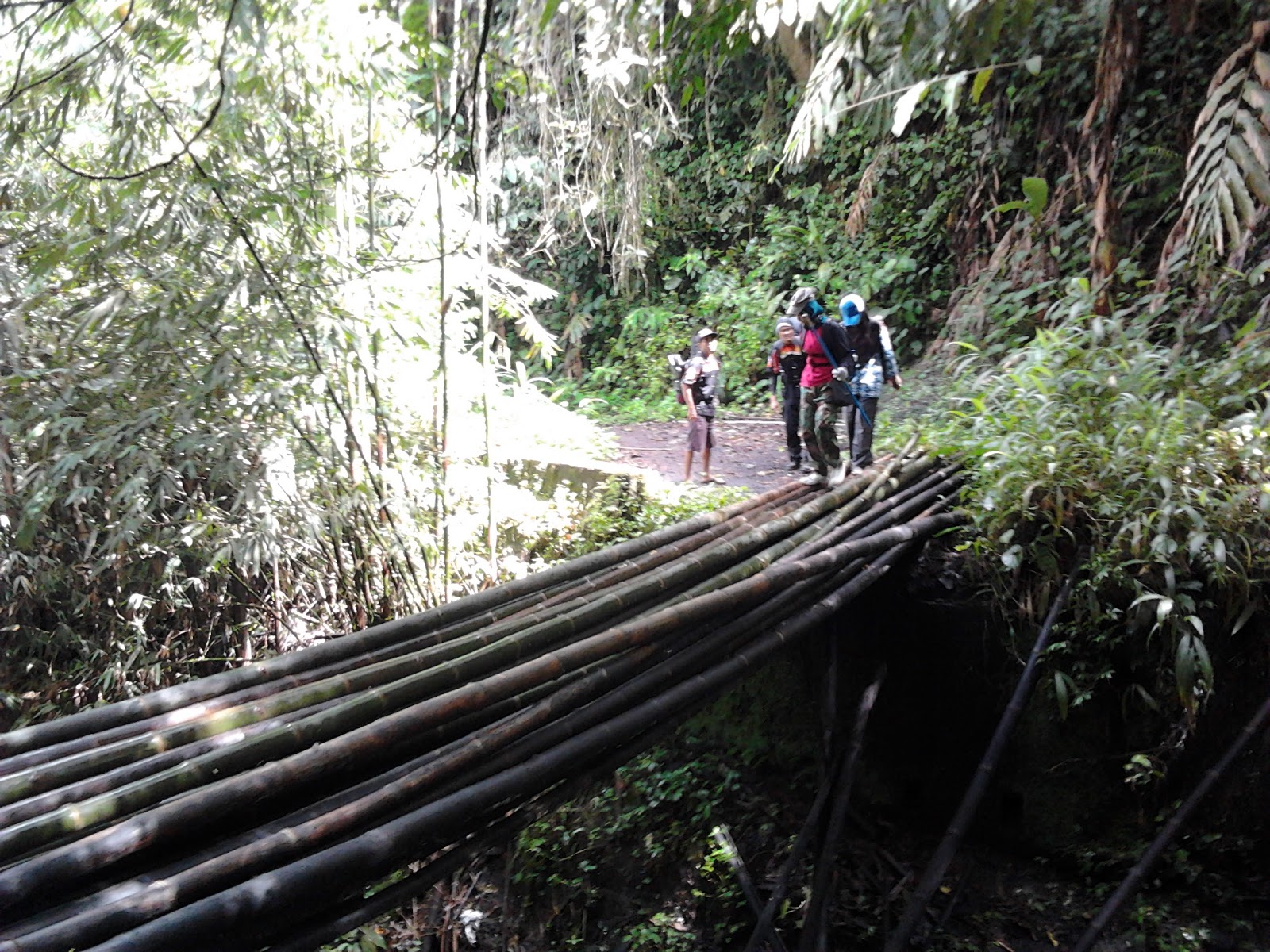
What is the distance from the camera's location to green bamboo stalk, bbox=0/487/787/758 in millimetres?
2002

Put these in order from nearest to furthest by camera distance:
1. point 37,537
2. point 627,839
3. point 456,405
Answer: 1. point 37,537
2. point 627,839
3. point 456,405

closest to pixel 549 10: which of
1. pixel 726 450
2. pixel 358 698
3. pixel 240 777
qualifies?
pixel 358 698

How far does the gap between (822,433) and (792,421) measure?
59.8 inches

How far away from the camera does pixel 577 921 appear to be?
4.33 meters

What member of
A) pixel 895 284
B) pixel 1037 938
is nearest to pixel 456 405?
pixel 1037 938

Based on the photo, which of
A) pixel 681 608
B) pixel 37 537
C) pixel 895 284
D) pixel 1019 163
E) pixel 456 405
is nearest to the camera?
pixel 681 608

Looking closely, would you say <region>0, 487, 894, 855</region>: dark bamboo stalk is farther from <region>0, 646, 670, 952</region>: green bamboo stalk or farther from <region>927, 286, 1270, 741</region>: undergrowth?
<region>927, 286, 1270, 741</region>: undergrowth

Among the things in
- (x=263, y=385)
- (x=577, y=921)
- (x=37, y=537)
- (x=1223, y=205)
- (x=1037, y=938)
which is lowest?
(x=577, y=921)

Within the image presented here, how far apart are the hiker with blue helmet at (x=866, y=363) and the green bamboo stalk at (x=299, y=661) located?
214 cm

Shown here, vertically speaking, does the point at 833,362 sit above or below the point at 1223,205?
below

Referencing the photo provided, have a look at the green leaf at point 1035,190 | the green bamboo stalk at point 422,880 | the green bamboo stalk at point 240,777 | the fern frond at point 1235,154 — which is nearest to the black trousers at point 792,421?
the green leaf at point 1035,190

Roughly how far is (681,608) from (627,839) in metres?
2.61

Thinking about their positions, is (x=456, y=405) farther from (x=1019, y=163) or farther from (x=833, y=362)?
(x=1019, y=163)

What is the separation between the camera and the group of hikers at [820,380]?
4.57 m
